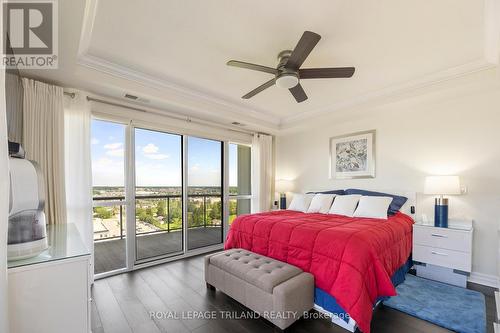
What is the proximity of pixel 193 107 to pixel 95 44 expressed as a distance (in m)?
1.40

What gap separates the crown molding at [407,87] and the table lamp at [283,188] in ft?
4.59

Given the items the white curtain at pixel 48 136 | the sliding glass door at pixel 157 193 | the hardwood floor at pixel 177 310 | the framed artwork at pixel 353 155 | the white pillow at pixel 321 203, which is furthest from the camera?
the framed artwork at pixel 353 155

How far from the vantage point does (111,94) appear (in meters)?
2.89

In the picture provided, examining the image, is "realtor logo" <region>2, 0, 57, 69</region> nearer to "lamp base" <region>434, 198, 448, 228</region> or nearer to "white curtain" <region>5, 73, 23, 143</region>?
"white curtain" <region>5, 73, 23, 143</region>

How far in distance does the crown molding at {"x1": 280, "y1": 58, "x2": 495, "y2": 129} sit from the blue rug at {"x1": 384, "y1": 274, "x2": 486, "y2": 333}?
2.45 m

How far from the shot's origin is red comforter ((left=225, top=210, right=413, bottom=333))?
1.81 m

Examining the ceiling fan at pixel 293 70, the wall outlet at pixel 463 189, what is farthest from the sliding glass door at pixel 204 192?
the wall outlet at pixel 463 189

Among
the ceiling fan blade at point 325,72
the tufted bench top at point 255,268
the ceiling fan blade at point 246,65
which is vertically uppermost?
the ceiling fan blade at point 246,65

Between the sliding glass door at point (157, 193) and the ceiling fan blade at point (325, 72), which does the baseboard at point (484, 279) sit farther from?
the sliding glass door at point (157, 193)

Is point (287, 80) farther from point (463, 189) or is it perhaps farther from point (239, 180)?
point (239, 180)

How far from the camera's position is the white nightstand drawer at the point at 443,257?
2.57 metres

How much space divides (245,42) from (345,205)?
105 inches

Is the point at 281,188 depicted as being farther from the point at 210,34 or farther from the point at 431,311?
the point at 210,34

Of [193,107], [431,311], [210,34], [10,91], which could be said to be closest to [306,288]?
[431,311]
